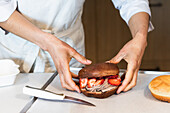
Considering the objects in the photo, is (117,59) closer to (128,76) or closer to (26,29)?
(128,76)

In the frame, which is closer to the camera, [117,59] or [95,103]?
[95,103]

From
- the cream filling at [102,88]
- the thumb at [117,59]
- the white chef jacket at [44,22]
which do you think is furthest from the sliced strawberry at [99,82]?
the white chef jacket at [44,22]

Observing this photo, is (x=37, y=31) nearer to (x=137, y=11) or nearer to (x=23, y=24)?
(x=23, y=24)

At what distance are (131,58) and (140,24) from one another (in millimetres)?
236

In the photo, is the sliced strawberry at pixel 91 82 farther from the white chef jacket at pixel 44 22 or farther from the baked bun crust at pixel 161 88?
the white chef jacket at pixel 44 22

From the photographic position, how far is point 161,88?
0.87 metres

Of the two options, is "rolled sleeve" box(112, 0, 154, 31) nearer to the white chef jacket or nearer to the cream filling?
the white chef jacket

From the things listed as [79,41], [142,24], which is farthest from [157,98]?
[79,41]

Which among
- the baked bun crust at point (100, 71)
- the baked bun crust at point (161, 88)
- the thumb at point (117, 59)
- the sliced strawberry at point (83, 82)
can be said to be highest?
the baked bun crust at point (100, 71)

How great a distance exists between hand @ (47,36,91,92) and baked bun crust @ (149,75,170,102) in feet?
0.90

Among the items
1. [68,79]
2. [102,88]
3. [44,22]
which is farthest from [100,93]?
[44,22]

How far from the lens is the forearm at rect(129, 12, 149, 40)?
110 centimetres

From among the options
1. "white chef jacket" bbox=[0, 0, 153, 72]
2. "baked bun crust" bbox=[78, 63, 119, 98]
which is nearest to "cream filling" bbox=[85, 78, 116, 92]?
"baked bun crust" bbox=[78, 63, 119, 98]

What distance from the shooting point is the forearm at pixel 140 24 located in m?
1.10
